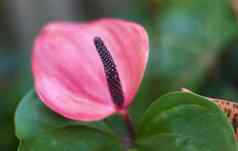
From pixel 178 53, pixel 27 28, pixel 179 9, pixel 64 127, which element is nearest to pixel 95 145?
pixel 64 127

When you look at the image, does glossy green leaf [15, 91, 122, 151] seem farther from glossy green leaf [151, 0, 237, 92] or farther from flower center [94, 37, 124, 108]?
glossy green leaf [151, 0, 237, 92]

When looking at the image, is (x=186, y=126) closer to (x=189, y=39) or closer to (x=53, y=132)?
(x=53, y=132)

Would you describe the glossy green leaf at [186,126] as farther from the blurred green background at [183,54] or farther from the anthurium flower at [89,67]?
the blurred green background at [183,54]

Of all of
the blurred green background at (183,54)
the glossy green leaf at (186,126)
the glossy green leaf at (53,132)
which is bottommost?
the blurred green background at (183,54)

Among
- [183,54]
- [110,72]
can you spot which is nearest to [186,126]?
[110,72]

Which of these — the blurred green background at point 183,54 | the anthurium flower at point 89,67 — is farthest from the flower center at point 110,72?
the blurred green background at point 183,54

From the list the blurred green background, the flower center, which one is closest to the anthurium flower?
the flower center

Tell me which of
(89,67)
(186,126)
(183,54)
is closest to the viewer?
(186,126)

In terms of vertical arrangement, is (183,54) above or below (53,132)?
below
